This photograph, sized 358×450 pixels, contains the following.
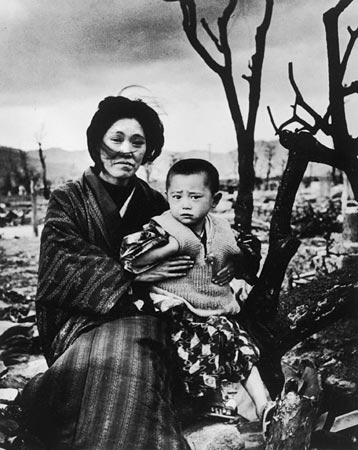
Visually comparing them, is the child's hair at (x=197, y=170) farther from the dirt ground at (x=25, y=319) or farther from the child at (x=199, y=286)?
the dirt ground at (x=25, y=319)

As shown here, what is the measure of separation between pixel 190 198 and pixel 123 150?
0.28 m

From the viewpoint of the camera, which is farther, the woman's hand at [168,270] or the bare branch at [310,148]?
the bare branch at [310,148]

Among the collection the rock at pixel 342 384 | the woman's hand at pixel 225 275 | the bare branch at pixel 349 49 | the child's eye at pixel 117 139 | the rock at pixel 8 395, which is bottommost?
the rock at pixel 8 395

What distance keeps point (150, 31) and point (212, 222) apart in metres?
0.67

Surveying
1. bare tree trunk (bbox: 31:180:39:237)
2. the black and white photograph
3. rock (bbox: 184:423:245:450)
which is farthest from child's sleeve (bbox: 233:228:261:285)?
bare tree trunk (bbox: 31:180:39:237)

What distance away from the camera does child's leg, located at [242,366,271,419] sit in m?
1.74

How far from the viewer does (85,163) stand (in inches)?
75.5

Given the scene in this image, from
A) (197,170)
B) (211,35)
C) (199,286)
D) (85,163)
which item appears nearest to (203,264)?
(199,286)

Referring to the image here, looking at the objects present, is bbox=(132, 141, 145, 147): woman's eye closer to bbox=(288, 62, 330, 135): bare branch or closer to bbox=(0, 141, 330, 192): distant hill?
bbox=(0, 141, 330, 192): distant hill

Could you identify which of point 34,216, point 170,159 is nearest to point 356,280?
point 170,159

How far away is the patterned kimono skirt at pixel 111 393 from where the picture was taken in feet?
→ 5.38

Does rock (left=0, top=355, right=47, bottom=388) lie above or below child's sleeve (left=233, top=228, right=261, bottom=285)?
below

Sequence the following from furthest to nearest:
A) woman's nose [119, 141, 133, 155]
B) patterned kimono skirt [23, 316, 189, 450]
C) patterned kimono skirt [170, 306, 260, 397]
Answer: woman's nose [119, 141, 133, 155]
patterned kimono skirt [170, 306, 260, 397]
patterned kimono skirt [23, 316, 189, 450]

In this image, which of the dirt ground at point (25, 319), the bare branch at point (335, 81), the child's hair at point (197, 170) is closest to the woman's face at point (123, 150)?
the child's hair at point (197, 170)
